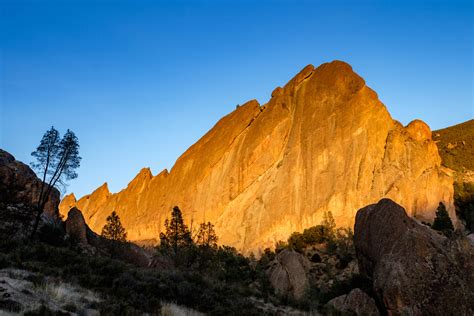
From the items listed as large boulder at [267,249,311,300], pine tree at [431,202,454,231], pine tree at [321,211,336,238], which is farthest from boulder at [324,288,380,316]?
pine tree at [321,211,336,238]

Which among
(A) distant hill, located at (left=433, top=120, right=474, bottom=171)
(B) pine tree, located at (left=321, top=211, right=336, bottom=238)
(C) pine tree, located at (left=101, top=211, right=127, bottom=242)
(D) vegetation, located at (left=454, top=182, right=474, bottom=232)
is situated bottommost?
(C) pine tree, located at (left=101, top=211, right=127, bottom=242)

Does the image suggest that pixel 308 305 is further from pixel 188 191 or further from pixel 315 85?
pixel 188 191

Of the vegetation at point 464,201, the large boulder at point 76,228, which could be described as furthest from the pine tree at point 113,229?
the vegetation at point 464,201

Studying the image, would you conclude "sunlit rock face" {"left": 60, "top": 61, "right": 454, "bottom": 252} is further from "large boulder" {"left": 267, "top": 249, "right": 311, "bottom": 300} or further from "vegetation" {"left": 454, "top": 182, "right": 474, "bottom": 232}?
"large boulder" {"left": 267, "top": 249, "right": 311, "bottom": 300}

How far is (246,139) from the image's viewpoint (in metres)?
82.6

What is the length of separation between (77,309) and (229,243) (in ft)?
202

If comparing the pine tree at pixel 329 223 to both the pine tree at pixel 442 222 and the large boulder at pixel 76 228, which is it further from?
the large boulder at pixel 76 228

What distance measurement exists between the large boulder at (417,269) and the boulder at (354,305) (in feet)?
3.08

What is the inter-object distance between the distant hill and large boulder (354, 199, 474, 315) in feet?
217

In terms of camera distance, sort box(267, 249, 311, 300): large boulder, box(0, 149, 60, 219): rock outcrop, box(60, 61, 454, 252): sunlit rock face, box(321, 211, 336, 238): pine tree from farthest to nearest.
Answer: box(60, 61, 454, 252): sunlit rock face
box(321, 211, 336, 238): pine tree
box(0, 149, 60, 219): rock outcrop
box(267, 249, 311, 300): large boulder

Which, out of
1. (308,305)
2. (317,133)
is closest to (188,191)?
(317,133)

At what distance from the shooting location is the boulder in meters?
19.1

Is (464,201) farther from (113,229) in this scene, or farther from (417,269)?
(417,269)

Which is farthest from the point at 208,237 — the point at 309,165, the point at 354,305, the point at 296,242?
the point at 354,305
